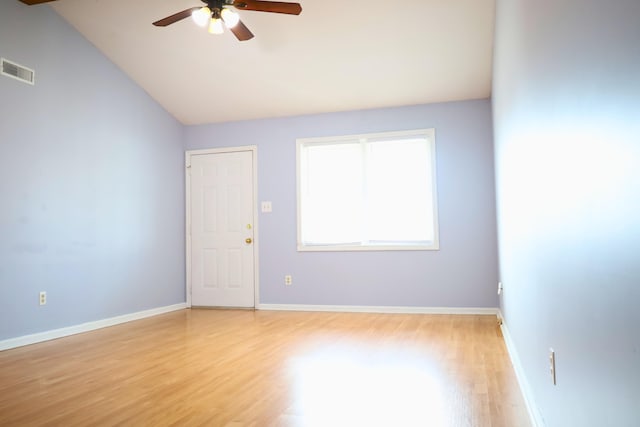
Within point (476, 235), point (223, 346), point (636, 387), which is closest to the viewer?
point (636, 387)

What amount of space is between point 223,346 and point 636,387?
3.36m

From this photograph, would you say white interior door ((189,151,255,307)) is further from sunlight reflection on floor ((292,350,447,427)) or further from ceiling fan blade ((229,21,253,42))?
sunlight reflection on floor ((292,350,447,427))

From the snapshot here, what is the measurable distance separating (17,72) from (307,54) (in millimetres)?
2582

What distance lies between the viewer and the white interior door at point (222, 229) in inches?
237

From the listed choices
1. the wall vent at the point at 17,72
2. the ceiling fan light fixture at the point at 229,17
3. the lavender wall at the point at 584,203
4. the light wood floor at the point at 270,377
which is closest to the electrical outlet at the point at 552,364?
the lavender wall at the point at 584,203

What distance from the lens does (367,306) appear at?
216 inches

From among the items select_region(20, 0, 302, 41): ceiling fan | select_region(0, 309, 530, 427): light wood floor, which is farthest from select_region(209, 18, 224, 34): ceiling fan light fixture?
select_region(0, 309, 530, 427): light wood floor

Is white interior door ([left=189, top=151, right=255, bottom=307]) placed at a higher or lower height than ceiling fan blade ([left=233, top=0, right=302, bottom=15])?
lower

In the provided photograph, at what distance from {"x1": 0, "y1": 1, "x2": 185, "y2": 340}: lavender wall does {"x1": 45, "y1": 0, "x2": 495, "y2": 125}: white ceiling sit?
1.25 ft

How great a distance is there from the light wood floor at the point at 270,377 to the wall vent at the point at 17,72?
226 cm

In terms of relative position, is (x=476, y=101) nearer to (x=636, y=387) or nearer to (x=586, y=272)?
(x=586, y=272)

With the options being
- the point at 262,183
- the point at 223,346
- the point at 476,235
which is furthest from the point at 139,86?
the point at 476,235

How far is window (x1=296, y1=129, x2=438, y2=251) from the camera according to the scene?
541cm

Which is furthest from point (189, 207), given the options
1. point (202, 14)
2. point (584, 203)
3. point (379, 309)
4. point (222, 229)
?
point (584, 203)
